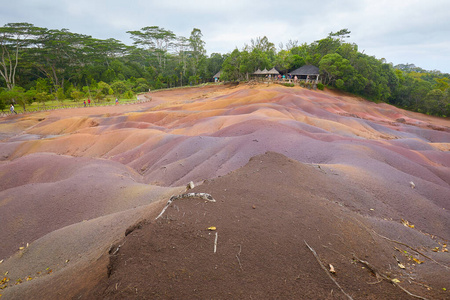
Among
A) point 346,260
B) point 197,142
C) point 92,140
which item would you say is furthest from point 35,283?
point 92,140

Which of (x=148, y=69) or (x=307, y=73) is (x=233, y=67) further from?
(x=148, y=69)

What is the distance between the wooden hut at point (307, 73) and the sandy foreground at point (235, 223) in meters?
33.5

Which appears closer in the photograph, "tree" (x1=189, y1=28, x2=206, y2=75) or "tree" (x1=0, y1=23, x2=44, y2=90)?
"tree" (x1=0, y1=23, x2=44, y2=90)

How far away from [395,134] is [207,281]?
29.2 meters

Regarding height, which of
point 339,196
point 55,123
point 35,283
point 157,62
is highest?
point 157,62

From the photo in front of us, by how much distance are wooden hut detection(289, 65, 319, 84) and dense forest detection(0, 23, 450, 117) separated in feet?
6.11

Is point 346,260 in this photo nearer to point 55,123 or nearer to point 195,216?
point 195,216

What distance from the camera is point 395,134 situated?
2498 cm

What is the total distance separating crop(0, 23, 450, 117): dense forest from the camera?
4267 cm

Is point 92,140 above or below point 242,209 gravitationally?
below

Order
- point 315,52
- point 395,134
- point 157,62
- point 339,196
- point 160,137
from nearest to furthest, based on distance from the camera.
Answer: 1. point 339,196
2. point 160,137
3. point 395,134
4. point 315,52
5. point 157,62

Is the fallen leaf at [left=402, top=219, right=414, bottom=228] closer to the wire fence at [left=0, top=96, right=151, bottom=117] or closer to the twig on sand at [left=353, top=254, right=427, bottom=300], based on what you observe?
the twig on sand at [left=353, top=254, right=427, bottom=300]

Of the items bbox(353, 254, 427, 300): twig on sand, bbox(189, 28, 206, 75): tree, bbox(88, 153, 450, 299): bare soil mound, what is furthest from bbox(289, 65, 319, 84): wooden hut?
bbox(353, 254, 427, 300): twig on sand

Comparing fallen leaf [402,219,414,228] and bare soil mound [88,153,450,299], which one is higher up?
bare soil mound [88,153,450,299]
